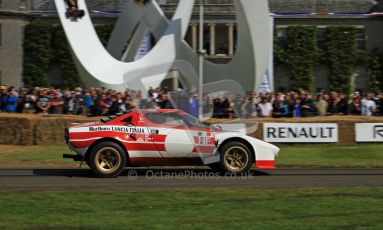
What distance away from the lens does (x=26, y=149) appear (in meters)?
19.9

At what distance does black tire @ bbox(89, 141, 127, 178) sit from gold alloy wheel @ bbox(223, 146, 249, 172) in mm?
2025

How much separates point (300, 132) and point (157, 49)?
46.0ft

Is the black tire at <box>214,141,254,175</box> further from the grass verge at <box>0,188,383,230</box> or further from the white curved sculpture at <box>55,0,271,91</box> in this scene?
the white curved sculpture at <box>55,0,271,91</box>

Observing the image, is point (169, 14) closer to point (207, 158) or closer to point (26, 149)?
point (26, 149)

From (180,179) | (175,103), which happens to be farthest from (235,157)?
(175,103)

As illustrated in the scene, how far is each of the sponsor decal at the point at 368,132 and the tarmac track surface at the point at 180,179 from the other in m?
5.72

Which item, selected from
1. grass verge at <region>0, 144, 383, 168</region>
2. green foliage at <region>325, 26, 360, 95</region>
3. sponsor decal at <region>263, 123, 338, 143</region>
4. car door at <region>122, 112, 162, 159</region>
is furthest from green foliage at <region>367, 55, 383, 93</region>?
car door at <region>122, 112, 162, 159</region>

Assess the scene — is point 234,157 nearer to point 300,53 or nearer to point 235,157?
point 235,157

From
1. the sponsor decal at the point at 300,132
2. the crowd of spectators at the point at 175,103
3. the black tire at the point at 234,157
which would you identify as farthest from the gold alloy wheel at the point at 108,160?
the sponsor decal at the point at 300,132

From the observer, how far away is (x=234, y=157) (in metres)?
13.6

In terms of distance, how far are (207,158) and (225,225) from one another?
558 cm

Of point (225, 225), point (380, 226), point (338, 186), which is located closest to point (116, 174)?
point (338, 186)

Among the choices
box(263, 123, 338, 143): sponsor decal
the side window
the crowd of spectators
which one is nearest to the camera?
the side window

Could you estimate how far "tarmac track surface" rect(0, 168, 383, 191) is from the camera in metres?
11.8
